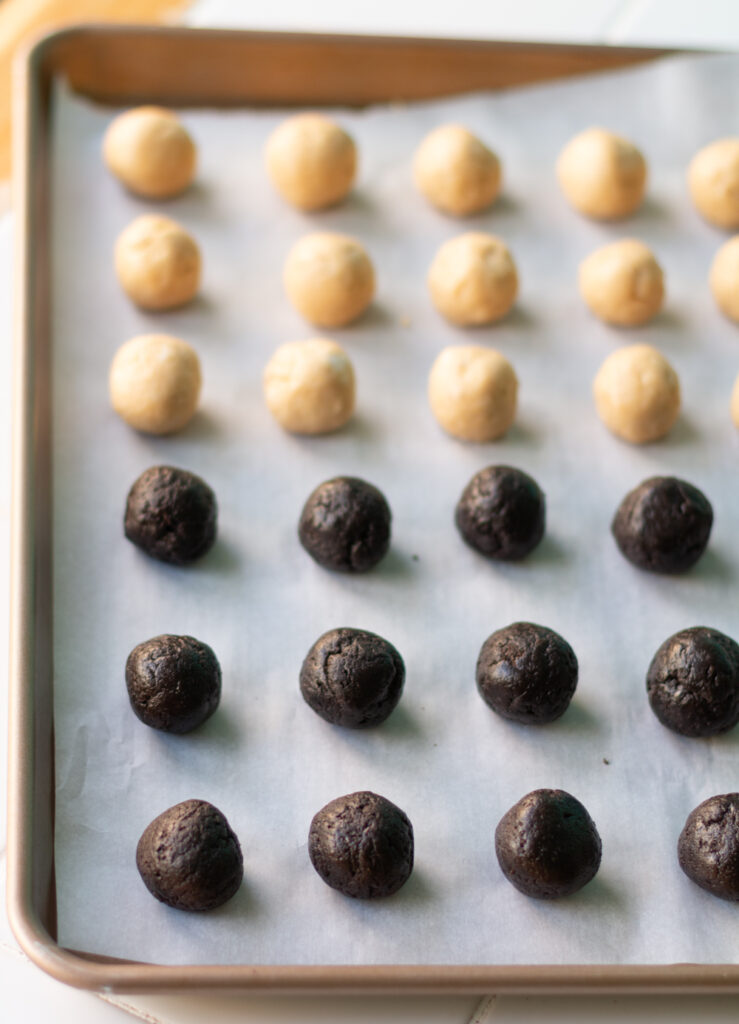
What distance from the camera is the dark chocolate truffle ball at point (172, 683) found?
165cm

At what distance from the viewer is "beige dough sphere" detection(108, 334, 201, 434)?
194cm

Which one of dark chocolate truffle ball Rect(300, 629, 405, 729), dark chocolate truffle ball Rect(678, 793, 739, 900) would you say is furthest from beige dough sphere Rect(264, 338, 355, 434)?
dark chocolate truffle ball Rect(678, 793, 739, 900)

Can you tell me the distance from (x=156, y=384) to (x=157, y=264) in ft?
0.86

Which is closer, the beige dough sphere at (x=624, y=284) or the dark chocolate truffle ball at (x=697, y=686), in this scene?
the dark chocolate truffle ball at (x=697, y=686)

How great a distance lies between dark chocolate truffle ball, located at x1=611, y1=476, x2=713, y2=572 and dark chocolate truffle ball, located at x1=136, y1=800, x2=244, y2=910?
0.79 meters

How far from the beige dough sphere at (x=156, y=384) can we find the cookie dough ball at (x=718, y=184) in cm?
104

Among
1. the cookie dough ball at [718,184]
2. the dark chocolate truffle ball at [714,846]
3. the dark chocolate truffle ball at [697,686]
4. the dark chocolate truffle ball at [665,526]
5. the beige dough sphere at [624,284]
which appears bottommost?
the dark chocolate truffle ball at [714,846]

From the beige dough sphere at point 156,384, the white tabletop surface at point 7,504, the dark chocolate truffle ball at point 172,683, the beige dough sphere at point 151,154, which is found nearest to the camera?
the white tabletop surface at point 7,504

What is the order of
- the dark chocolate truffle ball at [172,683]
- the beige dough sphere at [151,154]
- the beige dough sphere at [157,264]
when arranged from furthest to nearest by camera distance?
the beige dough sphere at [151,154] < the beige dough sphere at [157,264] < the dark chocolate truffle ball at [172,683]

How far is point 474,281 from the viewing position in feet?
6.82

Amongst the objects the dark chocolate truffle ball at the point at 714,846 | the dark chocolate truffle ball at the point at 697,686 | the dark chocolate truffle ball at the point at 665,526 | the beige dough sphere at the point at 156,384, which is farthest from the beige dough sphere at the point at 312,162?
the dark chocolate truffle ball at the point at 714,846

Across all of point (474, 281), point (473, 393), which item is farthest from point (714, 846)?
point (474, 281)

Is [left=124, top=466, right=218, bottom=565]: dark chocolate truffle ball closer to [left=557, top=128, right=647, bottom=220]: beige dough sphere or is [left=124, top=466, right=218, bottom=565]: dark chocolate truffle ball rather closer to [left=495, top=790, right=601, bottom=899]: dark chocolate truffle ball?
[left=495, top=790, right=601, bottom=899]: dark chocolate truffle ball

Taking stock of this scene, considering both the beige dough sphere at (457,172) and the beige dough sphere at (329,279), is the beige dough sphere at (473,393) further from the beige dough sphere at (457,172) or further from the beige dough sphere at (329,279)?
the beige dough sphere at (457,172)
